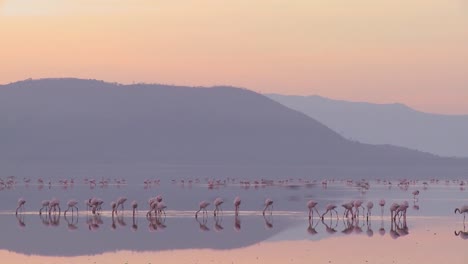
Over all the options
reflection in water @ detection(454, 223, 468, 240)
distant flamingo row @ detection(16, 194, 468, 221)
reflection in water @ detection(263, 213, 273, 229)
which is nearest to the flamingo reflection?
distant flamingo row @ detection(16, 194, 468, 221)

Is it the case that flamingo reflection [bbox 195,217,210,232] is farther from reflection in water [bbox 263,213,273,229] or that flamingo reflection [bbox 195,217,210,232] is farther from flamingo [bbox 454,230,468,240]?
flamingo [bbox 454,230,468,240]

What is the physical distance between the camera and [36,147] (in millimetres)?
186500

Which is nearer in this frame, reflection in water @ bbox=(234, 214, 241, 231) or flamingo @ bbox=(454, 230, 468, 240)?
flamingo @ bbox=(454, 230, 468, 240)

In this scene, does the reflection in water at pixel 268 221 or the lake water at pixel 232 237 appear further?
the reflection in water at pixel 268 221

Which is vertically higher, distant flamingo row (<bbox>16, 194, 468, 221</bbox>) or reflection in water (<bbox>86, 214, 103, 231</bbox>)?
distant flamingo row (<bbox>16, 194, 468, 221</bbox>)

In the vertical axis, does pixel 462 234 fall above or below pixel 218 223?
below

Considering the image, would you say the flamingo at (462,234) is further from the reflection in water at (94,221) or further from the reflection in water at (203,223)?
the reflection in water at (94,221)

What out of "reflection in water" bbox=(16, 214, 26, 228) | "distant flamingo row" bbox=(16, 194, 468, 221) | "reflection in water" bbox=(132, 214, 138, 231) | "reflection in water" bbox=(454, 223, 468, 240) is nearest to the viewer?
"reflection in water" bbox=(454, 223, 468, 240)

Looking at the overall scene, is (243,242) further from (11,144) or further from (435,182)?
(11,144)

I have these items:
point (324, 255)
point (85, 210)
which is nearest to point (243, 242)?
point (324, 255)

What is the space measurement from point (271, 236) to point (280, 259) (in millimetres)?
6000

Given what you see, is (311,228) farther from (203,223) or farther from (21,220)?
(21,220)

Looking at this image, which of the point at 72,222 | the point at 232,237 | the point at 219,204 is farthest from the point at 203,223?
the point at 232,237

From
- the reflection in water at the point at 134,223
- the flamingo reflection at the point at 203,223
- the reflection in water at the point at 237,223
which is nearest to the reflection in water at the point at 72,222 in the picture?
the reflection in water at the point at 134,223
